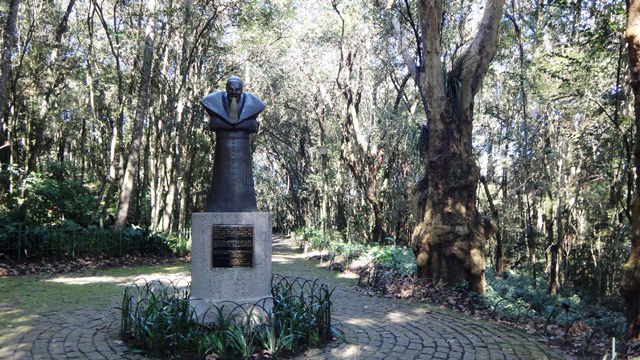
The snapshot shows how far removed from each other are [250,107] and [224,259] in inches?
83.6

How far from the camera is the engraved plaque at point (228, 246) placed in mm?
5684

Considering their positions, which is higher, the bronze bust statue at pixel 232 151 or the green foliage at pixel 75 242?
the bronze bust statue at pixel 232 151

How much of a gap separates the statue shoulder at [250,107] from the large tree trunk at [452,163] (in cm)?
466

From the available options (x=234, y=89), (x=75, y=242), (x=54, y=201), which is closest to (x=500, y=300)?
(x=234, y=89)

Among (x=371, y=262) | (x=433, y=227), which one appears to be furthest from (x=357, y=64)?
(x=433, y=227)

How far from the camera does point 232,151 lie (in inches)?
241

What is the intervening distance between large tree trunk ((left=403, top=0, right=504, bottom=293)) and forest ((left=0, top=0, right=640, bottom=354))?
3 centimetres

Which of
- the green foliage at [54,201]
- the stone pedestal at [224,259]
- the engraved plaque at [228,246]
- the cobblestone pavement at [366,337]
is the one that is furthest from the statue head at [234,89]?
the green foliage at [54,201]

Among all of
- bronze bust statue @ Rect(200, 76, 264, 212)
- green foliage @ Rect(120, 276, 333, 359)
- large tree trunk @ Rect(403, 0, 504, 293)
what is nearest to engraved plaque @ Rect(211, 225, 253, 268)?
bronze bust statue @ Rect(200, 76, 264, 212)

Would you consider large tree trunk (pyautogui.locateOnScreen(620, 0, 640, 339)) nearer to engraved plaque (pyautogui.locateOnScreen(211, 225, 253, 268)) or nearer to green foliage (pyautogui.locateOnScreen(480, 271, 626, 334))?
green foliage (pyautogui.locateOnScreen(480, 271, 626, 334))

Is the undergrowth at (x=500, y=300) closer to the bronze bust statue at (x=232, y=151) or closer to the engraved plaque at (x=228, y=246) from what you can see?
the engraved plaque at (x=228, y=246)

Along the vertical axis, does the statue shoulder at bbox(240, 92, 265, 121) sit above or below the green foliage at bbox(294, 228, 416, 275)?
above

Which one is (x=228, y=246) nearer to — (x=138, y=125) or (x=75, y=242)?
(x=75, y=242)

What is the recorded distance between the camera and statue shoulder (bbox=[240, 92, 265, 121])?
6.13m
